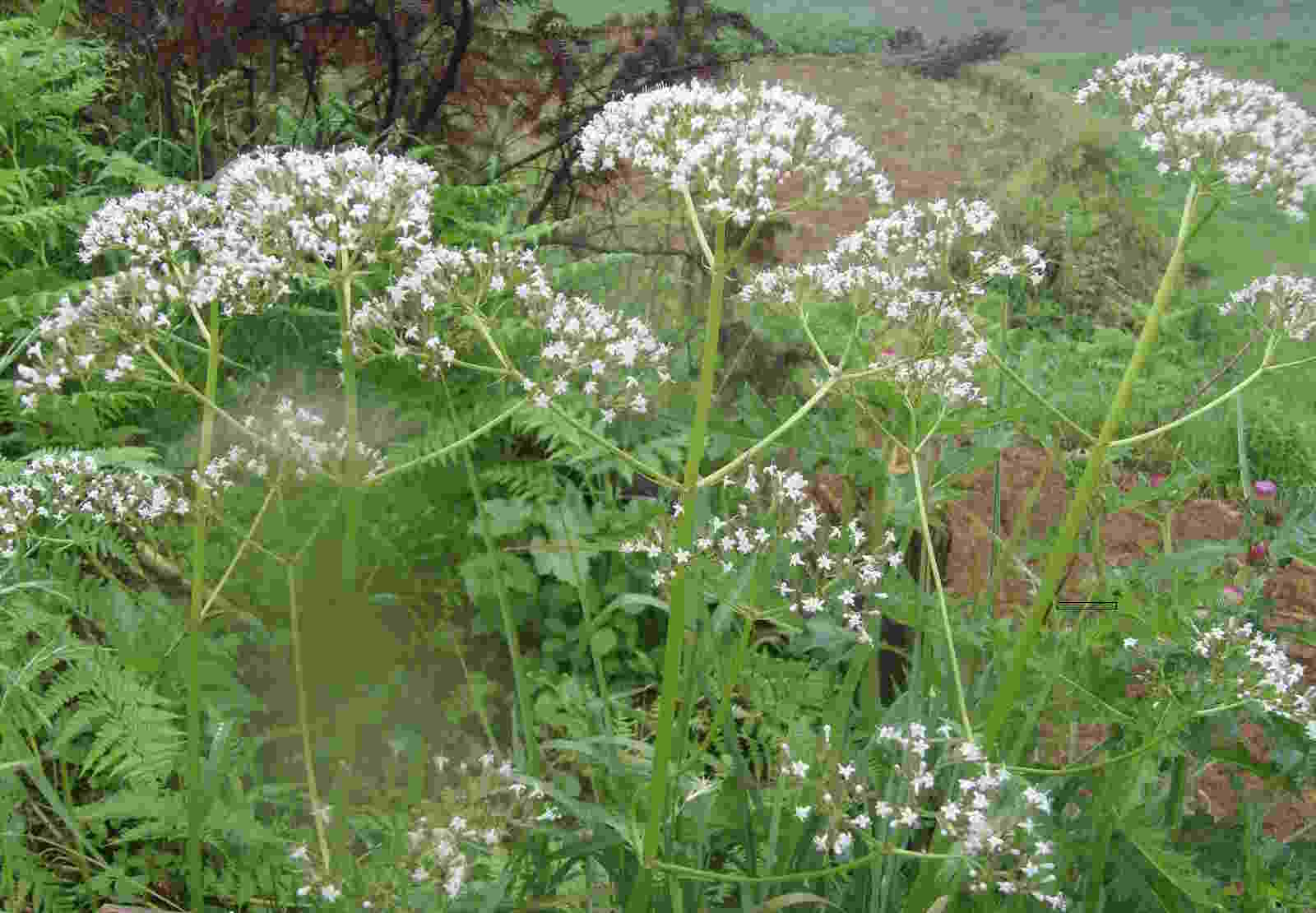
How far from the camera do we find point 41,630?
2.36 metres

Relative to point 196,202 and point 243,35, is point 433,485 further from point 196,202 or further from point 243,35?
point 243,35

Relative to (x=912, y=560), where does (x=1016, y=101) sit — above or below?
above

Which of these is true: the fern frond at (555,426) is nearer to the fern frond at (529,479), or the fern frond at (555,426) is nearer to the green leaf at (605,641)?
the fern frond at (529,479)

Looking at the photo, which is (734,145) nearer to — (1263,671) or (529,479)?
(1263,671)

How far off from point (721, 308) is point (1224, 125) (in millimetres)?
743

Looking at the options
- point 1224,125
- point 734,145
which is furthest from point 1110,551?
point 734,145

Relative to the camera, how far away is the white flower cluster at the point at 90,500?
5.96ft

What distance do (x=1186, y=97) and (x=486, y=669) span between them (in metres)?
2.62

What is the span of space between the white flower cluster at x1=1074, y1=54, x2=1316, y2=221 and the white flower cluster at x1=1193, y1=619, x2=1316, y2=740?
0.60 m

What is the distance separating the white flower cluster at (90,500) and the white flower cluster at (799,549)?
2.47 feet

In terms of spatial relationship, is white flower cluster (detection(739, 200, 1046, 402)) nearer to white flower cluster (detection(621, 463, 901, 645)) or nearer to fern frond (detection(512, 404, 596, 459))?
white flower cluster (detection(621, 463, 901, 645))

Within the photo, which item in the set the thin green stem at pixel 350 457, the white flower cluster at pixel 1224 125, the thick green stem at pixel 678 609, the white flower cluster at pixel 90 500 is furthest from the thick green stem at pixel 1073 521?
the white flower cluster at pixel 90 500

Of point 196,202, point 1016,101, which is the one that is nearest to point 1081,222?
point 1016,101

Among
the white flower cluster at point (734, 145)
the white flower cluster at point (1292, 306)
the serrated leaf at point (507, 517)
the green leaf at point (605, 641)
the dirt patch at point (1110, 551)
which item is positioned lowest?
the dirt patch at point (1110, 551)
